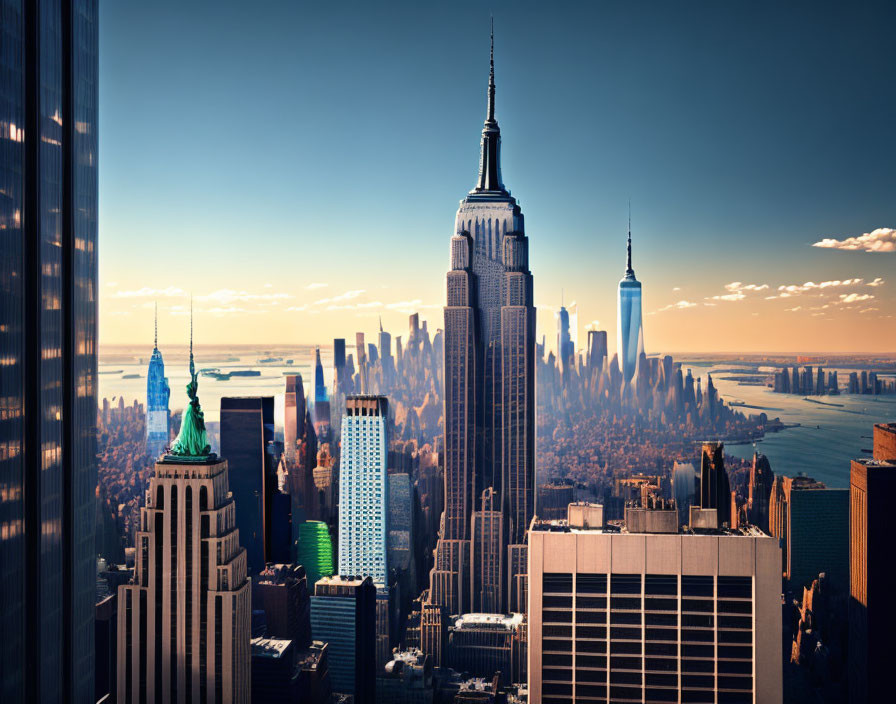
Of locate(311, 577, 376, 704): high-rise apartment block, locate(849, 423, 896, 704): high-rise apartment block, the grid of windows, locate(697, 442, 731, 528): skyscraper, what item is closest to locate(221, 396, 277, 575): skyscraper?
locate(311, 577, 376, 704): high-rise apartment block

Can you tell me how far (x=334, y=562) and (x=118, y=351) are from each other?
4624 mm

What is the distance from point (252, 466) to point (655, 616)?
462 centimetres

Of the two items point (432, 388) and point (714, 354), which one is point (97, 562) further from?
point (432, 388)

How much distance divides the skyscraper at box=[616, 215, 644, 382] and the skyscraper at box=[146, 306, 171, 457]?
4.46 metres

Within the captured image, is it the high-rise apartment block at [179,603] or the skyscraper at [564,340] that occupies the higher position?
the skyscraper at [564,340]

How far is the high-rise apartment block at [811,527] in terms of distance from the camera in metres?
6.83

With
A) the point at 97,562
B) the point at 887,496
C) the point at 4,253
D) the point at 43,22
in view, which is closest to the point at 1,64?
the point at 43,22

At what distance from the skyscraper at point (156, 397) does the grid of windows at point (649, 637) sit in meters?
3.63

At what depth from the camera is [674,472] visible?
7262 millimetres

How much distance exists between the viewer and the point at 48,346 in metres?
4.59

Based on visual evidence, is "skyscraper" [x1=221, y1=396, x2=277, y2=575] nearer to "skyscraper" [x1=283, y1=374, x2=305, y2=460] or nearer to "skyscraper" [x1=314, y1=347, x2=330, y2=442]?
"skyscraper" [x1=283, y1=374, x2=305, y2=460]

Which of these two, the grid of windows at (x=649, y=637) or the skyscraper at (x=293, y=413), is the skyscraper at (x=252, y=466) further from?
the grid of windows at (x=649, y=637)

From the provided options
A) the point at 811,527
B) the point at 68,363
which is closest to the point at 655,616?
the point at 811,527

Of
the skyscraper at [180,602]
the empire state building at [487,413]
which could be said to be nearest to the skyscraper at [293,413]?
the skyscraper at [180,602]
